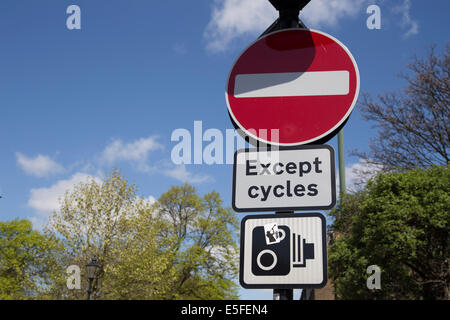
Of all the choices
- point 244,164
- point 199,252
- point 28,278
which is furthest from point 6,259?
point 244,164

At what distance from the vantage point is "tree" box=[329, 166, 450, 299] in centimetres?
1170

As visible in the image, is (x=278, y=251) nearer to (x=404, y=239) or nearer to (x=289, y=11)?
(x=289, y=11)

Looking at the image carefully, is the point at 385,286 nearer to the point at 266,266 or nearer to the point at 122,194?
the point at 266,266

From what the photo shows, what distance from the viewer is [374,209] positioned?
12.8 metres

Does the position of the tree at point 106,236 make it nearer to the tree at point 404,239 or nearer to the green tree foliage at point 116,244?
the green tree foliage at point 116,244

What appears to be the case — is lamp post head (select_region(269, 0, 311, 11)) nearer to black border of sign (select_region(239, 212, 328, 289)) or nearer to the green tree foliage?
black border of sign (select_region(239, 212, 328, 289))

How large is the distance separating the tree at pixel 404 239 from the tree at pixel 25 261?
15.1m

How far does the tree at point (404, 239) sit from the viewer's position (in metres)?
11.7

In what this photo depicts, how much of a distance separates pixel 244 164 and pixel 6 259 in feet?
119

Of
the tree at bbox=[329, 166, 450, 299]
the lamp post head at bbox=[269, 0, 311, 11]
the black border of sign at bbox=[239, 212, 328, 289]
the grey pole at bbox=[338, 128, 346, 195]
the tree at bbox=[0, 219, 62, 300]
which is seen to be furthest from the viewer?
the tree at bbox=[0, 219, 62, 300]

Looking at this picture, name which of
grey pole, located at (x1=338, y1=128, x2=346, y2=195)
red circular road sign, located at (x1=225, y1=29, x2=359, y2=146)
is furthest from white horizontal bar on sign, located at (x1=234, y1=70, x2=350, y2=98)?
grey pole, located at (x1=338, y1=128, x2=346, y2=195)

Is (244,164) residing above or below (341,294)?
above

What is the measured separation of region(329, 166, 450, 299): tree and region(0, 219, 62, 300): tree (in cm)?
1508

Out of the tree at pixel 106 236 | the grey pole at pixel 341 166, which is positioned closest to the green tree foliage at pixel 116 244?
the tree at pixel 106 236
